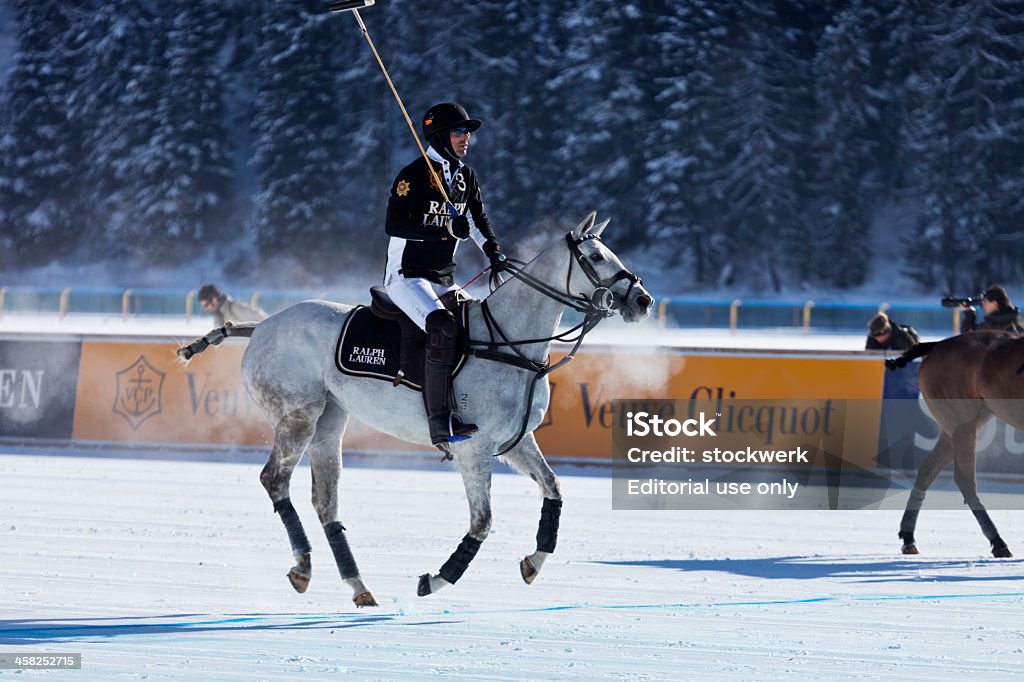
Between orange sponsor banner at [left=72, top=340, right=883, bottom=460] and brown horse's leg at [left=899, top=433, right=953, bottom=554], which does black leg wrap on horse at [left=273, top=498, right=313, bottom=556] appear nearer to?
brown horse's leg at [left=899, top=433, right=953, bottom=554]

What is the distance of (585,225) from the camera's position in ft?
23.5

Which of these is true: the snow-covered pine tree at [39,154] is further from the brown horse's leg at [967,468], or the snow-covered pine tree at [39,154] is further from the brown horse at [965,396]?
the brown horse's leg at [967,468]

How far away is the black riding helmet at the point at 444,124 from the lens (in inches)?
287

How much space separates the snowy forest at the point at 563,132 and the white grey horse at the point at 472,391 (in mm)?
46959

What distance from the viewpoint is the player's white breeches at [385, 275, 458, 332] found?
7.21m

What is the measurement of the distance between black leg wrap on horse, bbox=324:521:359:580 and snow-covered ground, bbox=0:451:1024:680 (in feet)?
0.66

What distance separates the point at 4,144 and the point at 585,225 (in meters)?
64.7

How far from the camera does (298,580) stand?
24.1 feet

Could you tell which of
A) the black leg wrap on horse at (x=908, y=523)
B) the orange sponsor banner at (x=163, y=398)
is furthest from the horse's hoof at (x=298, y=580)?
the orange sponsor banner at (x=163, y=398)

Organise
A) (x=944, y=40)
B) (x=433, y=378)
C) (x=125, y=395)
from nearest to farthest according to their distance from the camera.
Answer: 1. (x=433, y=378)
2. (x=125, y=395)
3. (x=944, y=40)

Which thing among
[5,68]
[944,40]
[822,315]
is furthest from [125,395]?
[5,68]

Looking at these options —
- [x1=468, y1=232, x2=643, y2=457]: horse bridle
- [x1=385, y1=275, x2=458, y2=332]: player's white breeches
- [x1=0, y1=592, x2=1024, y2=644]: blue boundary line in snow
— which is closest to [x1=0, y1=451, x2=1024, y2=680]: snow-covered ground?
[x1=0, y1=592, x2=1024, y2=644]: blue boundary line in snow

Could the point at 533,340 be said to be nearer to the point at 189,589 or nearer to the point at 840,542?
the point at 189,589

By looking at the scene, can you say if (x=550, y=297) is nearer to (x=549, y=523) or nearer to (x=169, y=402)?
(x=549, y=523)
